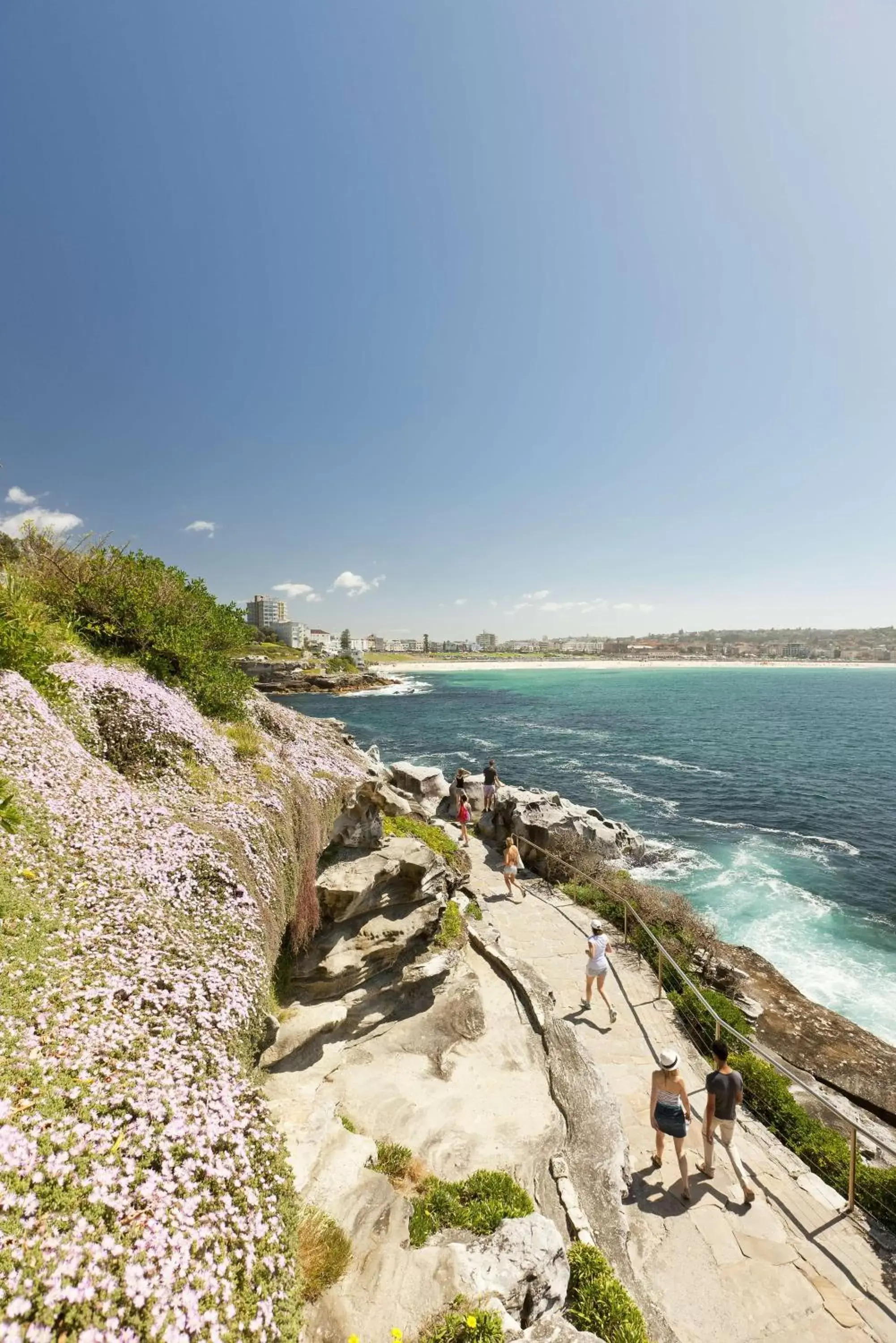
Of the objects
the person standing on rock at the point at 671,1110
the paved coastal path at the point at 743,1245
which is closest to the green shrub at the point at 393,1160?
the paved coastal path at the point at 743,1245

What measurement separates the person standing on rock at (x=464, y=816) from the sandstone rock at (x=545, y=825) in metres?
1.83

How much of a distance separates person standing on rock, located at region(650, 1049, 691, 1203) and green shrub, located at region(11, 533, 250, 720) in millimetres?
13431

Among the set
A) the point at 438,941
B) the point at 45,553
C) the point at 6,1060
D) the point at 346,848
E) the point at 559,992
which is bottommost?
the point at 559,992

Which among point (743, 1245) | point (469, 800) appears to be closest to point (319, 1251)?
point (743, 1245)

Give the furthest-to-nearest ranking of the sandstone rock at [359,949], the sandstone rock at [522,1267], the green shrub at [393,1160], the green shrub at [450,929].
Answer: the green shrub at [450,929], the sandstone rock at [359,949], the green shrub at [393,1160], the sandstone rock at [522,1267]

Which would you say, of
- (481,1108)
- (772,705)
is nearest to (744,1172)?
(481,1108)

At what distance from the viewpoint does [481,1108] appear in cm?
873

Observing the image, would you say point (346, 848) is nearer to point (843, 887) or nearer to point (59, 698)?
point (59, 698)

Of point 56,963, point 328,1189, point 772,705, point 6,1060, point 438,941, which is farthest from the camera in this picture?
point 772,705

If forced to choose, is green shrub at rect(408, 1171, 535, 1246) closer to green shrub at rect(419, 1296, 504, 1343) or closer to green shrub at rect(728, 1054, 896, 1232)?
green shrub at rect(419, 1296, 504, 1343)

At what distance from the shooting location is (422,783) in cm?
2855

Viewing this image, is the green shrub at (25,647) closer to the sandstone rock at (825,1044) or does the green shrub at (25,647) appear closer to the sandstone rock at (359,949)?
the sandstone rock at (359,949)

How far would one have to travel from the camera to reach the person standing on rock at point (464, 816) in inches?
839

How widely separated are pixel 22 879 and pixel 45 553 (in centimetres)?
1239
